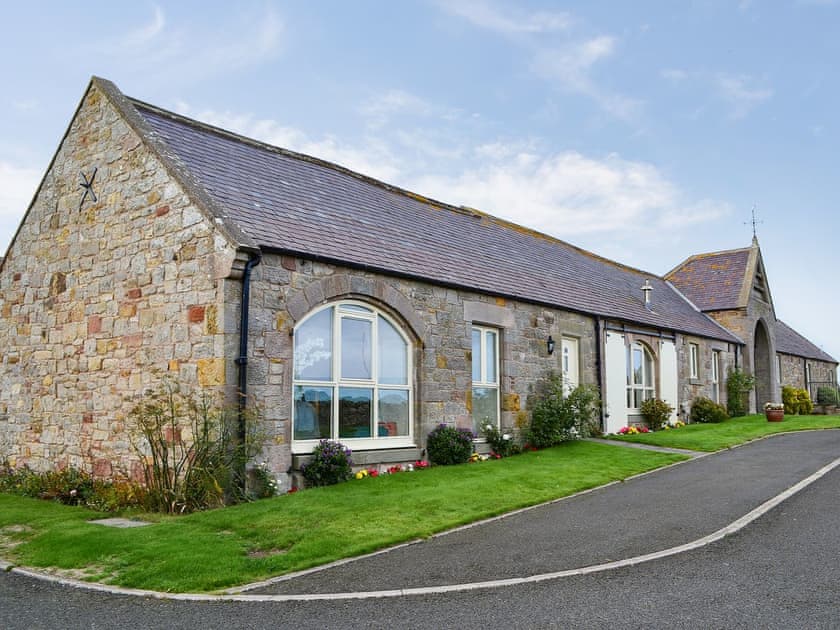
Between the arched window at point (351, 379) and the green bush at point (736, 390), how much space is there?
17.8 m

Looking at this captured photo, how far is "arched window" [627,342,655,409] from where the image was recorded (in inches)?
830

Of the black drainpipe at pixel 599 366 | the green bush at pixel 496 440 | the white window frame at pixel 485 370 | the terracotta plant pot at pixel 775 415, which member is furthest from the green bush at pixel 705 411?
the green bush at pixel 496 440

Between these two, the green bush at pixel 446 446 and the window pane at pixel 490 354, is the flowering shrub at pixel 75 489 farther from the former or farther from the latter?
the window pane at pixel 490 354

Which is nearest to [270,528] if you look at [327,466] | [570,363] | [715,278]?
[327,466]

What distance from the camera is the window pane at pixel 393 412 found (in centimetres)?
1281

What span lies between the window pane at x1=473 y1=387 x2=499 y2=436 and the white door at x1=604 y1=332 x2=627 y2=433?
15.9ft

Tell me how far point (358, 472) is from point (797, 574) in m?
7.22

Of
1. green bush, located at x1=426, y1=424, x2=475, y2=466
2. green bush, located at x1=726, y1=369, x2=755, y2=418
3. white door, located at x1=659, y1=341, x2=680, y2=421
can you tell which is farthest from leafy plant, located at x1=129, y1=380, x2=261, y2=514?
green bush, located at x1=726, y1=369, x2=755, y2=418

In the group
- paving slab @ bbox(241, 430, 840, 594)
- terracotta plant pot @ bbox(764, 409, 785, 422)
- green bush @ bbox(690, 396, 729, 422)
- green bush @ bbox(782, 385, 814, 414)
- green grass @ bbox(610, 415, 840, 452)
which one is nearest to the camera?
paving slab @ bbox(241, 430, 840, 594)

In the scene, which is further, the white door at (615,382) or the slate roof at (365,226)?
the white door at (615,382)

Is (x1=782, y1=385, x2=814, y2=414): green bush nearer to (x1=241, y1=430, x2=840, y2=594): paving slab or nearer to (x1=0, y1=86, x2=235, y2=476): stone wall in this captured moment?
(x1=241, y1=430, x2=840, y2=594): paving slab

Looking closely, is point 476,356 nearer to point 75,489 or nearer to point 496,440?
point 496,440

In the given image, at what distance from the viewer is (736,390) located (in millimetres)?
26953

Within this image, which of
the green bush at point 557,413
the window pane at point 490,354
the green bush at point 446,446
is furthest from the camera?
the green bush at point 557,413
